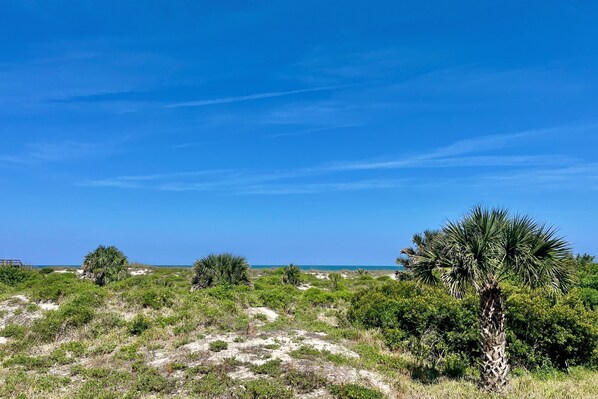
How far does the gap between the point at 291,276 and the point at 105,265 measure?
17.8 meters

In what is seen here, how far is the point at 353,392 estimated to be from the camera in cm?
1084

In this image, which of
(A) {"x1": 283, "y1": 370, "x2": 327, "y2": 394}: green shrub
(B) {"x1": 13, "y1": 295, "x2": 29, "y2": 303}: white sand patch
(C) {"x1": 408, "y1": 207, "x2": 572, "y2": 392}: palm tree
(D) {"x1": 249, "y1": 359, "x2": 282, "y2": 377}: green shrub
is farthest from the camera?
(B) {"x1": 13, "y1": 295, "x2": 29, "y2": 303}: white sand patch

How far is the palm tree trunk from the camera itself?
10.5 m

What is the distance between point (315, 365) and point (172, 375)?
444cm

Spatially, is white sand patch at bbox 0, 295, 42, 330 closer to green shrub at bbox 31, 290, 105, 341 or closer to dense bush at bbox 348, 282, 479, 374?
green shrub at bbox 31, 290, 105, 341

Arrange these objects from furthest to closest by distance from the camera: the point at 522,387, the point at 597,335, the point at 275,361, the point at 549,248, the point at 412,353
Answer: the point at 412,353 < the point at 597,335 < the point at 275,361 < the point at 522,387 < the point at 549,248

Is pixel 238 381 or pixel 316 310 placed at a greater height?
pixel 316 310

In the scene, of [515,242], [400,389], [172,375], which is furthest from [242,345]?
[515,242]

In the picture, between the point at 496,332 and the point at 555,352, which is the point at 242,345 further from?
the point at 555,352

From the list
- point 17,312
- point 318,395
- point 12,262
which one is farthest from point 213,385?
point 12,262

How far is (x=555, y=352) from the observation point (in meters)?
15.0

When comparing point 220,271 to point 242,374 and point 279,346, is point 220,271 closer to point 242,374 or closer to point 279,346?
point 279,346

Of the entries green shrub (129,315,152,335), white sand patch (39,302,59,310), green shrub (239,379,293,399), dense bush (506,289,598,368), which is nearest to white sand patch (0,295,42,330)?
white sand patch (39,302,59,310)

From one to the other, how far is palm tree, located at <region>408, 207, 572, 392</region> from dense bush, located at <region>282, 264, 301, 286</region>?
31.8 metres
